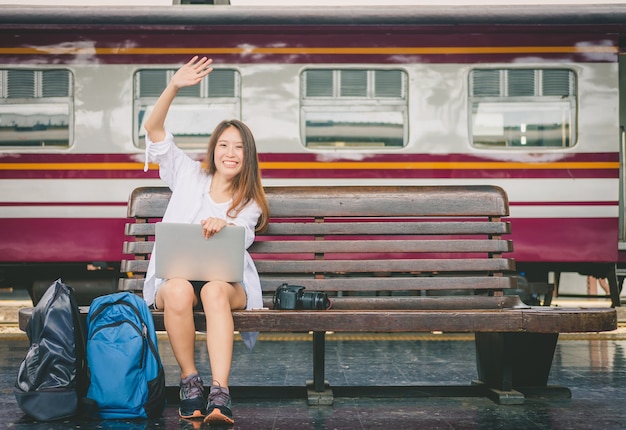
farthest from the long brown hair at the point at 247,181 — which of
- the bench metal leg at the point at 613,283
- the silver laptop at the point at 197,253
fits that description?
the bench metal leg at the point at 613,283

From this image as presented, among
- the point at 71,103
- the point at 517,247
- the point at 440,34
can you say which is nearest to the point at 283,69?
the point at 440,34

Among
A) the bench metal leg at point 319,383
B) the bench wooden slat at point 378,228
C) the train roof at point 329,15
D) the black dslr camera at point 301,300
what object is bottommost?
the bench metal leg at point 319,383

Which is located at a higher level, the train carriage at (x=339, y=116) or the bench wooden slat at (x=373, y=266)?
the train carriage at (x=339, y=116)

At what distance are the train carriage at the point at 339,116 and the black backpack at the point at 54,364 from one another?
4.05 metres

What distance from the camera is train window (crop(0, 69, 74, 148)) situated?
8.18 m

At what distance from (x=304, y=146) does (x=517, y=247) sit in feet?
7.71

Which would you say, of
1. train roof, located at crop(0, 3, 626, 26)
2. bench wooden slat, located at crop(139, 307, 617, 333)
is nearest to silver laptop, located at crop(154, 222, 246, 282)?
bench wooden slat, located at crop(139, 307, 617, 333)

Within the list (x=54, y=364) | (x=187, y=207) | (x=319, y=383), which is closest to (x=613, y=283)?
(x=319, y=383)

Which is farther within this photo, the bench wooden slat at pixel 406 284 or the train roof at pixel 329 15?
the train roof at pixel 329 15

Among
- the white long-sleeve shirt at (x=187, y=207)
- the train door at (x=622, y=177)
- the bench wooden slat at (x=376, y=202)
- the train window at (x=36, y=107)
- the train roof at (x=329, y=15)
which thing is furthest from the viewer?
the train door at (x=622, y=177)

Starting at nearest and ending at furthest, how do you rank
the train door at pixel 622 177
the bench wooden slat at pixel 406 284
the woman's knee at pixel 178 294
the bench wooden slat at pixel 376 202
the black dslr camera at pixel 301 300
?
the woman's knee at pixel 178 294
the black dslr camera at pixel 301 300
the bench wooden slat at pixel 406 284
the bench wooden slat at pixel 376 202
the train door at pixel 622 177

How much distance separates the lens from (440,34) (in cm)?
812

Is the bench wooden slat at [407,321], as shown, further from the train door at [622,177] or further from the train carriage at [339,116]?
the train door at [622,177]

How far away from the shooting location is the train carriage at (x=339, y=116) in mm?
8070
